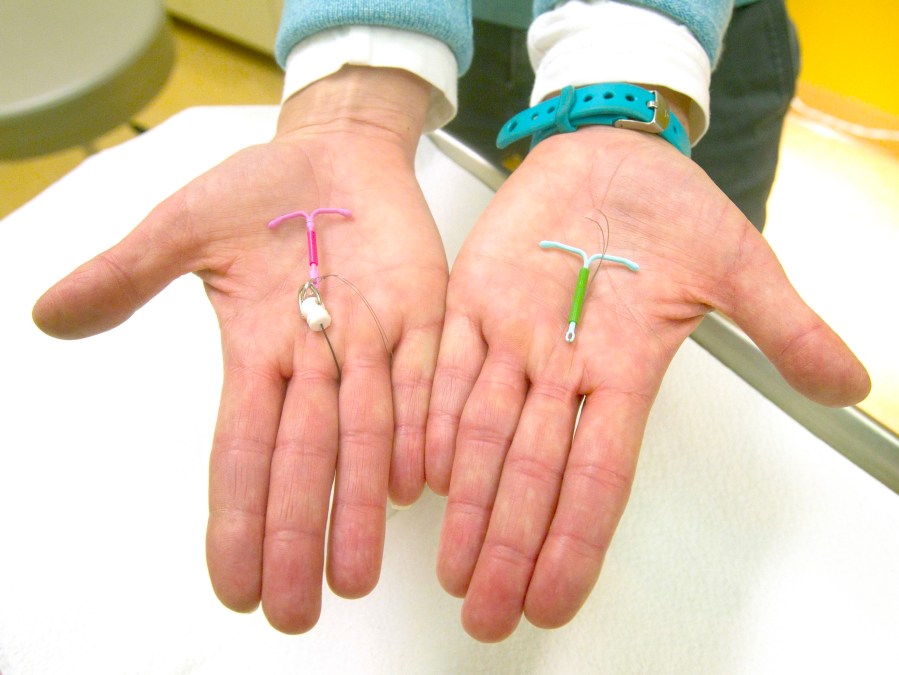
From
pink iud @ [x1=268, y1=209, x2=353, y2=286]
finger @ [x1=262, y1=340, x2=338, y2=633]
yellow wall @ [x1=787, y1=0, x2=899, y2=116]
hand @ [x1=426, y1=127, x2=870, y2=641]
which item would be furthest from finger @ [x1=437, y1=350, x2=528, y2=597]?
yellow wall @ [x1=787, y1=0, x2=899, y2=116]

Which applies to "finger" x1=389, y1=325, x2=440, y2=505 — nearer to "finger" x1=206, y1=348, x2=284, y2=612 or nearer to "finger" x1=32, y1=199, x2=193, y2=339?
"finger" x1=206, y1=348, x2=284, y2=612

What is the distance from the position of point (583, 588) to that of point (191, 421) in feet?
1.83

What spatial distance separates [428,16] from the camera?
0.96m

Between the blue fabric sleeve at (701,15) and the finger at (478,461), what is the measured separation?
530mm

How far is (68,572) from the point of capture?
784 millimetres

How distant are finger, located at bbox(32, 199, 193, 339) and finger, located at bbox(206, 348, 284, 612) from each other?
0.40 feet

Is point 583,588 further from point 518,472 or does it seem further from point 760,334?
point 760,334

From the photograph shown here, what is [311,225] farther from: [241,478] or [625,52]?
[625,52]

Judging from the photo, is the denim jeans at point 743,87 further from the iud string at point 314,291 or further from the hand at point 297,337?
the iud string at point 314,291

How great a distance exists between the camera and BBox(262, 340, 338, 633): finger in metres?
0.63

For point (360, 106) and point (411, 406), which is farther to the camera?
point (360, 106)

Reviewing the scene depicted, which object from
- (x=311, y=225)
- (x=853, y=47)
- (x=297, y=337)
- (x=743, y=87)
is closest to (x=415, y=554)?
(x=297, y=337)

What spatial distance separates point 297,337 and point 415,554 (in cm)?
29

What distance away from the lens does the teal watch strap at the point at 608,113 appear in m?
0.87
